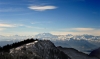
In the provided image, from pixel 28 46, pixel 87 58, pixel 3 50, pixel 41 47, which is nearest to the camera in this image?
pixel 3 50

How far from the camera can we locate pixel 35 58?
112m

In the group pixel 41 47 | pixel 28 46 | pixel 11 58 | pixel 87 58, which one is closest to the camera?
pixel 11 58

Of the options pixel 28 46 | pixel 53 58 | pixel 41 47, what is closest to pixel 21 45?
pixel 28 46

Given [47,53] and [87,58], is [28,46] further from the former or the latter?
[87,58]

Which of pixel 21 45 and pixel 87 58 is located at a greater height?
pixel 21 45

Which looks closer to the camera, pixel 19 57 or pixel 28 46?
pixel 19 57

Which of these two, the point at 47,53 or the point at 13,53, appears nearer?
the point at 13,53

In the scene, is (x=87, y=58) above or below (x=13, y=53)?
below

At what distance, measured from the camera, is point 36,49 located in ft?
403

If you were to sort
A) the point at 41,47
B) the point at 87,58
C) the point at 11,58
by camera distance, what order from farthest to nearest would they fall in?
the point at 87,58 < the point at 41,47 < the point at 11,58

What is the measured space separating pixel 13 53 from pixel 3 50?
690 centimetres

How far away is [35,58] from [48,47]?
2465 cm

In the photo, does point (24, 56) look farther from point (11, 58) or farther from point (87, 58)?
point (87, 58)

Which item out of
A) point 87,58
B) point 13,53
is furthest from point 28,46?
point 87,58
